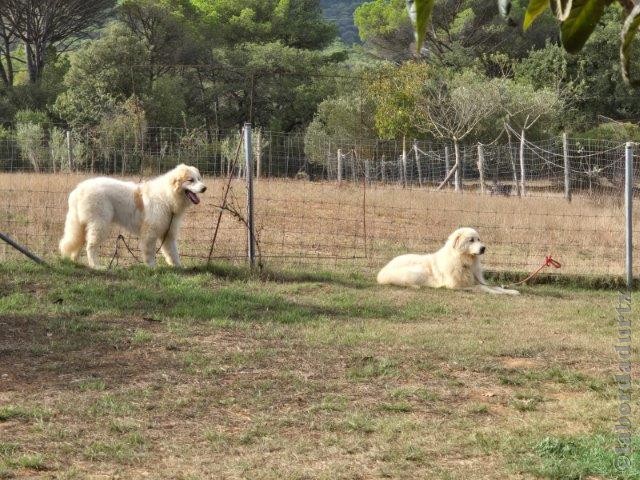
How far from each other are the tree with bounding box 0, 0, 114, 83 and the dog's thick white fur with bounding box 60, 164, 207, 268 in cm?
3698

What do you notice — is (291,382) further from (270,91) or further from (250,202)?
(270,91)

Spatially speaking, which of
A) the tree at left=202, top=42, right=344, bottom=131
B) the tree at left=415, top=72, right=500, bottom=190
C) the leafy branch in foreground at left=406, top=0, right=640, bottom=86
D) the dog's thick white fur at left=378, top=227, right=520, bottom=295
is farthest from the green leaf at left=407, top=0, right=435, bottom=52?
the tree at left=202, top=42, right=344, bottom=131

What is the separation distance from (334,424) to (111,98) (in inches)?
1219

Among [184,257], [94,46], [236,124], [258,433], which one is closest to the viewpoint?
[258,433]

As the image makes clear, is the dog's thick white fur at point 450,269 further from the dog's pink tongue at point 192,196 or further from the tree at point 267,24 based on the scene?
the tree at point 267,24

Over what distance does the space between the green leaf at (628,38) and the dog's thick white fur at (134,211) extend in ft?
29.0

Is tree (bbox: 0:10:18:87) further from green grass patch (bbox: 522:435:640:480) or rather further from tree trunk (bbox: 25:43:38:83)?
green grass patch (bbox: 522:435:640:480)

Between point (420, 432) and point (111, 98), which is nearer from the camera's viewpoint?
point (420, 432)

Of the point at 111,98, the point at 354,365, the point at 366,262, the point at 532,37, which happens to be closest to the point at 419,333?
the point at 354,365

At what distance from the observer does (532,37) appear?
42531 mm

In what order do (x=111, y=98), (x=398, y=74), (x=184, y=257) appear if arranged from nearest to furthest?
1. (x=184, y=257)
2. (x=398, y=74)
3. (x=111, y=98)

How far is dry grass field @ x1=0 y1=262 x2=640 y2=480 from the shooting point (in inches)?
153

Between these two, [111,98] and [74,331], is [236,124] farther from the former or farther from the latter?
[74,331]

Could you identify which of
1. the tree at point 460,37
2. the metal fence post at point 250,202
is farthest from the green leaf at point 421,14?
the tree at point 460,37
